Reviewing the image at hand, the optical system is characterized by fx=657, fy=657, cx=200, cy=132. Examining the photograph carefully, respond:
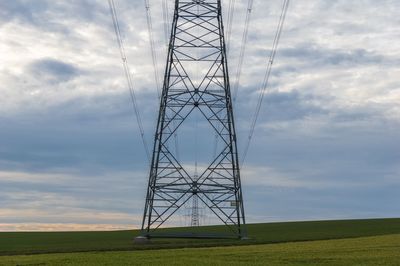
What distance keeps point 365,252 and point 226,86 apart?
21.7 meters

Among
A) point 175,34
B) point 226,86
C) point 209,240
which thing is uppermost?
point 175,34

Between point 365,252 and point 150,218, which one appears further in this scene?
point 150,218

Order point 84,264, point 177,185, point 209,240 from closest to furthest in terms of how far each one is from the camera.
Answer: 1. point 84,264
2. point 177,185
3. point 209,240

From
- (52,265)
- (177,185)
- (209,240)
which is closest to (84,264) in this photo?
(52,265)

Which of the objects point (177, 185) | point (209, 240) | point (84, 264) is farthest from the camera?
point (209, 240)

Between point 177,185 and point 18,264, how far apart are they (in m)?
21.6

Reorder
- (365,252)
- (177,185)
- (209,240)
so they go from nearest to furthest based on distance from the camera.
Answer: (365,252) → (177,185) → (209,240)

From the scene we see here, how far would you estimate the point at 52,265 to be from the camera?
110 feet

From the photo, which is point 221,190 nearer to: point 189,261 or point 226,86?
point 226,86

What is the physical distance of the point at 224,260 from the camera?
3488 centimetres

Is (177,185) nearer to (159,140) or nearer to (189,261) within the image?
(159,140)

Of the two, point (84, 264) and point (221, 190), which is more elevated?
point (221, 190)

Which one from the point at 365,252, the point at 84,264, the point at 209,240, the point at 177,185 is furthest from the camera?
the point at 209,240

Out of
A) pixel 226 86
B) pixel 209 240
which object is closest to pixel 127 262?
pixel 226 86
